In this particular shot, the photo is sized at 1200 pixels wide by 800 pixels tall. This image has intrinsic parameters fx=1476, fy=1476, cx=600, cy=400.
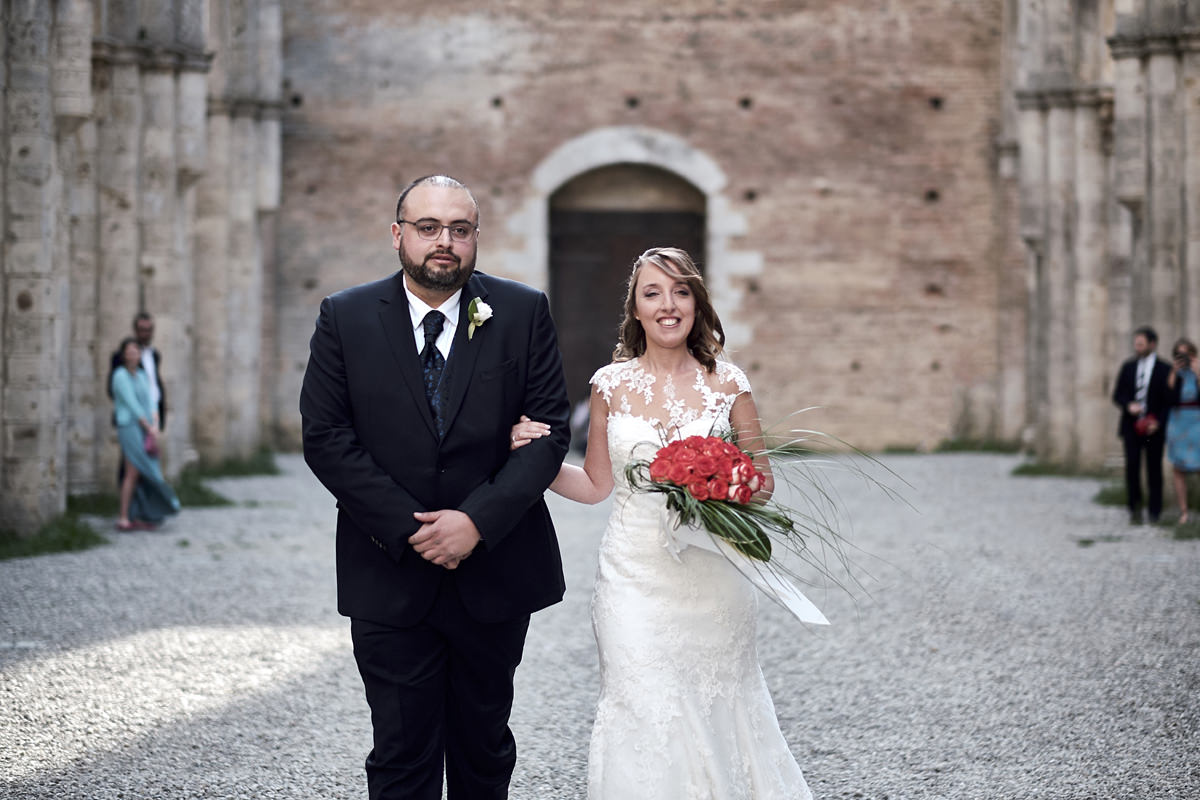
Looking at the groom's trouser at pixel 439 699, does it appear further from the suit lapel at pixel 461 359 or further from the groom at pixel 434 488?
the suit lapel at pixel 461 359

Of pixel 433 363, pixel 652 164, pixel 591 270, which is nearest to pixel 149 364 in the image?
pixel 433 363

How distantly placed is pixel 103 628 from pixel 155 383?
487 centimetres

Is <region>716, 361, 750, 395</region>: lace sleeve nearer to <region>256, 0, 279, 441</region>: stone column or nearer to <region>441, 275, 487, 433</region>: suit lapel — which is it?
<region>441, 275, 487, 433</region>: suit lapel

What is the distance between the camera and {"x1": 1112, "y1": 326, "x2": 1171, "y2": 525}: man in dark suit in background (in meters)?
12.0

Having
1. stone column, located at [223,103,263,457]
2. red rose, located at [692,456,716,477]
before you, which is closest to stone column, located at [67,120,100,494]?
stone column, located at [223,103,263,457]

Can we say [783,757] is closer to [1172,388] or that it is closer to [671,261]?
[671,261]

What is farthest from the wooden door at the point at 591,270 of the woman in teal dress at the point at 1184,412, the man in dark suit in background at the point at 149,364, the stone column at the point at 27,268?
the stone column at the point at 27,268

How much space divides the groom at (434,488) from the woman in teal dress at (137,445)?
834 cm

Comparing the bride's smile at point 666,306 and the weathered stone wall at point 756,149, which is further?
the weathered stone wall at point 756,149

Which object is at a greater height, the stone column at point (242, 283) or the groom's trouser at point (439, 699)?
the stone column at point (242, 283)

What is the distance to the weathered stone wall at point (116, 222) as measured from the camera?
1051 centimetres

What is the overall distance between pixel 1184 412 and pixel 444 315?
9501mm

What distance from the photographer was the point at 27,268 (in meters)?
10.5

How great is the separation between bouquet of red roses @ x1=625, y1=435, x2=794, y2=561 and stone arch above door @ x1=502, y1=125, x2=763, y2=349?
16.9 m
